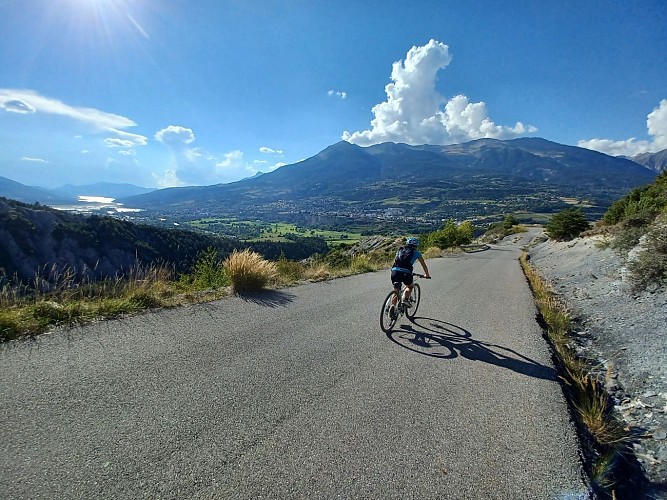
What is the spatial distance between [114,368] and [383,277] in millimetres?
10519

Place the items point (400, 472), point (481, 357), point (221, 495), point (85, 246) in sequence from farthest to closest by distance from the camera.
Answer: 1. point (85, 246)
2. point (481, 357)
3. point (400, 472)
4. point (221, 495)

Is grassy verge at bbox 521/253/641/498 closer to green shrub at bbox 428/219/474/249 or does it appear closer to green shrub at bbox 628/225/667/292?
green shrub at bbox 628/225/667/292

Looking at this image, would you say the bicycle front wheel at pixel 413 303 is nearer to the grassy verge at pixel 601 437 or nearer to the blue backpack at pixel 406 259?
the blue backpack at pixel 406 259

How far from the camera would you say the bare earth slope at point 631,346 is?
3.94 m

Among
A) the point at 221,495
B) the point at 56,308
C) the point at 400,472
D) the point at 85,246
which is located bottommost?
the point at 85,246

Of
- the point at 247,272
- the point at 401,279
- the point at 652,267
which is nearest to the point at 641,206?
the point at 652,267

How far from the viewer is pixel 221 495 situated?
8.00 ft

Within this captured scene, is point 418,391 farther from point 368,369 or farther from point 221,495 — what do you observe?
point 221,495

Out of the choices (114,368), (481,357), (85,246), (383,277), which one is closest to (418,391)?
(481,357)

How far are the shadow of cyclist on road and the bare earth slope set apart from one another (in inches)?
41.9

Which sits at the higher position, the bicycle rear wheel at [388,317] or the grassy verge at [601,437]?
the bicycle rear wheel at [388,317]

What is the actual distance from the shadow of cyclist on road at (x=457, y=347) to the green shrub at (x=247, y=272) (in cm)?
382

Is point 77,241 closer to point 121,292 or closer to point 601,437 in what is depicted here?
point 121,292

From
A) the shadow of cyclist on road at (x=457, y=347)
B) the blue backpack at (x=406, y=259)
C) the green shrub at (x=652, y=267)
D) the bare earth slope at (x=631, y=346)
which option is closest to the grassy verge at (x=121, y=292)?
the blue backpack at (x=406, y=259)
